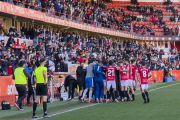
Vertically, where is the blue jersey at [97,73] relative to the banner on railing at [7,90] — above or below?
above

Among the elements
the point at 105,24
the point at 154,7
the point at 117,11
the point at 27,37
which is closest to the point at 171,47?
the point at 154,7

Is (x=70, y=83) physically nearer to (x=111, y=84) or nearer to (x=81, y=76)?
(x=81, y=76)

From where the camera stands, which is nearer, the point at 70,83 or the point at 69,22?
the point at 70,83

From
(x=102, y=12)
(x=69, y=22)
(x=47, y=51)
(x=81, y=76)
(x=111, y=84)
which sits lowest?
(x=111, y=84)

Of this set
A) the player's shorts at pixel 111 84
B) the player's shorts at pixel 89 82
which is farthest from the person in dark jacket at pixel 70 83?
the player's shorts at pixel 111 84

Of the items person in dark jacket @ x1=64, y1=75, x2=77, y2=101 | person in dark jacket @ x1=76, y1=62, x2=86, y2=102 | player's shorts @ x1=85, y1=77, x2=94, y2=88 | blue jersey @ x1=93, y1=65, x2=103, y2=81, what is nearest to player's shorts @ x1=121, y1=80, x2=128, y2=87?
blue jersey @ x1=93, y1=65, x2=103, y2=81

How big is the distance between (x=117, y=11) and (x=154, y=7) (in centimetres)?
934

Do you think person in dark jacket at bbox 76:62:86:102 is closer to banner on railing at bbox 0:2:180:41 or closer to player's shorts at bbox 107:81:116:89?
player's shorts at bbox 107:81:116:89

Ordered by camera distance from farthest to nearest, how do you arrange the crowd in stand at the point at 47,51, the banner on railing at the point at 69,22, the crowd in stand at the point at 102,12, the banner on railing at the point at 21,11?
the crowd in stand at the point at 102,12, the banner on railing at the point at 69,22, the banner on railing at the point at 21,11, the crowd in stand at the point at 47,51

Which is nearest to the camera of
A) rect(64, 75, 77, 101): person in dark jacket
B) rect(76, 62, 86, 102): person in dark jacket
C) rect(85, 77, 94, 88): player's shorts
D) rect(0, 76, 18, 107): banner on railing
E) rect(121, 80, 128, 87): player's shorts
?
rect(0, 76, 18, 107): banner on railing

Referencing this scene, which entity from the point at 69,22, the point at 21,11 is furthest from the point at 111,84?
the point at 69,22

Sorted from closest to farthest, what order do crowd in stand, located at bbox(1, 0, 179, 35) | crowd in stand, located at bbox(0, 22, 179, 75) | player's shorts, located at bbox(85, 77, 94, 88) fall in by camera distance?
player's shorts, located at bbox(85, 77, 94, 88), crowd in stand, located at bbox(0, 22, 179, 75), crowd in stand, located at bbox(1, 0, 179, 35)

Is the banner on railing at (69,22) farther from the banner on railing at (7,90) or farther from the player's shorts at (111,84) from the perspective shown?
the player's shorts at (111,84)

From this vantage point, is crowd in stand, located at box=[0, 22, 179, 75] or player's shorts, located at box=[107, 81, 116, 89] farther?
crowd in stand, located at box=[0, 22, 179, 75]
